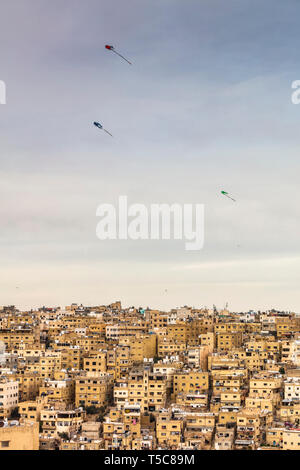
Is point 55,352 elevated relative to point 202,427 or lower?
elevated

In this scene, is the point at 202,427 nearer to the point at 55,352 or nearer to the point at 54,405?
the point at 54,405
